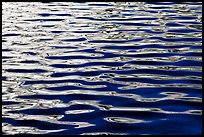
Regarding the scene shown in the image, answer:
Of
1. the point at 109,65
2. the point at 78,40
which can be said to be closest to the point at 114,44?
the point at 78,40

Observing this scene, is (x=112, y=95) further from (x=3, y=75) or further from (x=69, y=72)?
(x=3, y=75)

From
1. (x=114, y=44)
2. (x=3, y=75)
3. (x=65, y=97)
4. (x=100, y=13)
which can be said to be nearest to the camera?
(x=65, y=97)

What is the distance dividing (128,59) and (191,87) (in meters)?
2.92

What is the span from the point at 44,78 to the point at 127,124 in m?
3.50

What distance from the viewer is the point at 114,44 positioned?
1456 cm

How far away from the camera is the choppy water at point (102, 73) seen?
27.9 ft

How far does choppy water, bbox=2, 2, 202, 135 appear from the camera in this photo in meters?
8.50

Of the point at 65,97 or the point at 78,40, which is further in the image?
the point at 78,40

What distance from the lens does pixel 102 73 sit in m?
11.6

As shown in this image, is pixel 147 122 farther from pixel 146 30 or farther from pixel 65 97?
pixel 146 30

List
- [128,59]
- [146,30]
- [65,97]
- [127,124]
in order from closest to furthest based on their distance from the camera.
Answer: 1. [127,124]
2. [65,97]
3. [128,59]
4. [146,30]

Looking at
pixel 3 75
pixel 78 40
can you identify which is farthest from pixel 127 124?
pixel 78 40

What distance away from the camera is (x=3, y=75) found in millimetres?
11602

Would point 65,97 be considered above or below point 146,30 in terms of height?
below
